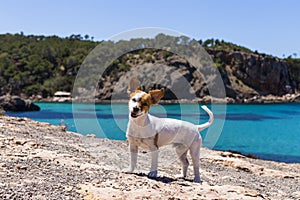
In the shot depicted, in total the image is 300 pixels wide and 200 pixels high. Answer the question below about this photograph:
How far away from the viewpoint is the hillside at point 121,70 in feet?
348

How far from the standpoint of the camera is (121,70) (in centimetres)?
8525

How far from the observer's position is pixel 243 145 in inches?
1473

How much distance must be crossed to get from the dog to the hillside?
77038mm

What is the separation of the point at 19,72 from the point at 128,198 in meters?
118

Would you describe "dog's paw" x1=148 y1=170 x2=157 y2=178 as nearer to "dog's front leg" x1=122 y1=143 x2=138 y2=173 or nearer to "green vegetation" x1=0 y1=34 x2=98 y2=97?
"dog's front leg" x1=122 y1=143 x2=138 y2=173

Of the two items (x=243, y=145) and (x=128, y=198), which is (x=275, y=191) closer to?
(x=128, y=198)

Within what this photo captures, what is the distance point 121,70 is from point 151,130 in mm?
78047

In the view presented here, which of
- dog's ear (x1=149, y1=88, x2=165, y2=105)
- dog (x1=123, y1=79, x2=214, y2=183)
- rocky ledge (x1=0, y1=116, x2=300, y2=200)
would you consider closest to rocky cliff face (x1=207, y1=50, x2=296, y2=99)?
rocky ledge (x1=0, y1=116, x2=300, y2=200)

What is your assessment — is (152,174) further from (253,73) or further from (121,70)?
(253,73)

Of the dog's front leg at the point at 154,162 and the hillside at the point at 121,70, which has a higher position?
the hillside at the point at 121,70

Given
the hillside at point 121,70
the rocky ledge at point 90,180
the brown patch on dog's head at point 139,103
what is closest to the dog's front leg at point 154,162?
the rocky ledge at point 90,180

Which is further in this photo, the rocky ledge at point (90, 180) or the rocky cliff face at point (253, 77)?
the rocky cliff face at point (253, 77)

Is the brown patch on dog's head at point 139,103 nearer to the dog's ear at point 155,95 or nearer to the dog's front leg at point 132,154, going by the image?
the dog's ear at point 155,95

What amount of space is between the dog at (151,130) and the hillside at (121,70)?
77.0 meters
